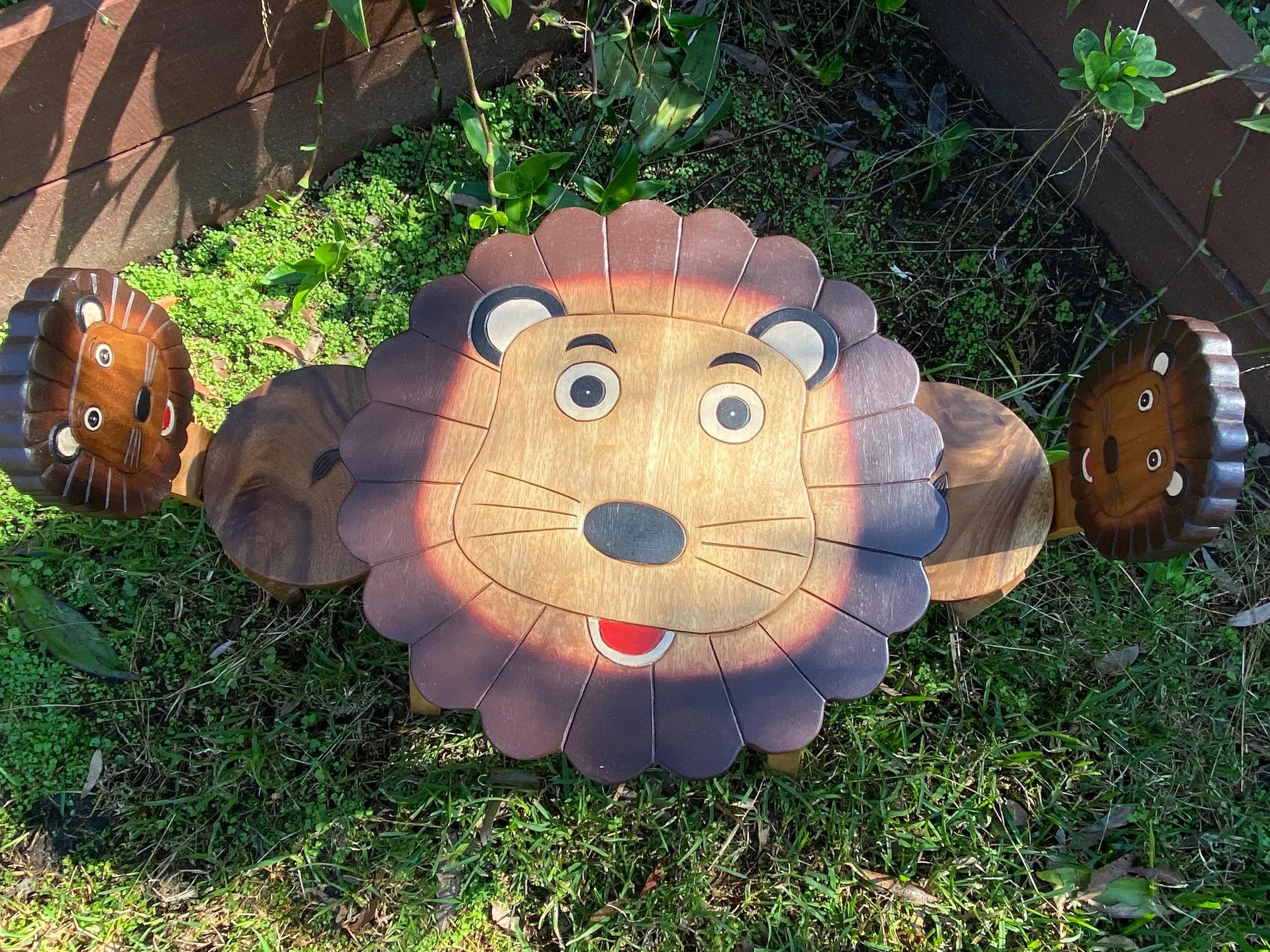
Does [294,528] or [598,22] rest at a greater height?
[598,22]

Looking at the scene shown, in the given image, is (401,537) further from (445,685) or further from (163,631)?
(163,631)

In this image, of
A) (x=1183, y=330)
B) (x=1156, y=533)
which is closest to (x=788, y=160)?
(x=1183, y=330)

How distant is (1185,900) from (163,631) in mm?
2800

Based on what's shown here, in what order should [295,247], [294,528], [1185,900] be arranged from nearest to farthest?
[294,528] → [1185,900] → [295,247]

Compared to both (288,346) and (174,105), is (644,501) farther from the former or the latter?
(174,105)

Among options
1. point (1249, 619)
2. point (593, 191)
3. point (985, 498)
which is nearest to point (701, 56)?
point (593, 191)

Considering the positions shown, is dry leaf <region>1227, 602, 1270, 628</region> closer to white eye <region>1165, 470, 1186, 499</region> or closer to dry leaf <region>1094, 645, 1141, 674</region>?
dry leaf <region>1094, 645, 1141, 674</region>

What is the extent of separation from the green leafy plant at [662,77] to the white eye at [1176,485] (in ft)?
5.98

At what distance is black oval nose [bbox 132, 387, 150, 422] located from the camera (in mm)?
1612

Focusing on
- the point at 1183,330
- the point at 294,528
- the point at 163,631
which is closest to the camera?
the point at 1183,330

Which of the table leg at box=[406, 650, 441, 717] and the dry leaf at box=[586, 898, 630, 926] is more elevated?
the table leg at box=[406, 650, 441, 717]

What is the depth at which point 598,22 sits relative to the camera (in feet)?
8.86

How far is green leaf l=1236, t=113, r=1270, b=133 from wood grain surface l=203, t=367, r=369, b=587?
87.2 inches

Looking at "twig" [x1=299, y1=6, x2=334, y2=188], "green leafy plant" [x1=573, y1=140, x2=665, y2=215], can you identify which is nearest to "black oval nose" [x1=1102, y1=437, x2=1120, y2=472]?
"green leafy plant" [x1=573, y1=140, x2=665, y2=215]
